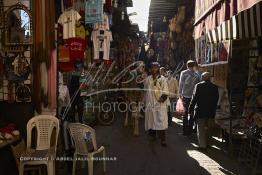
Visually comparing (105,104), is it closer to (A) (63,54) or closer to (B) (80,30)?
(B) (80,30)

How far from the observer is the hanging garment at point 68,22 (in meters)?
8.57

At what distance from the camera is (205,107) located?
34.1 ft

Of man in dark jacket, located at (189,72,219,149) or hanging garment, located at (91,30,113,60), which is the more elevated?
hanging garment, located at (91,30,113,60)

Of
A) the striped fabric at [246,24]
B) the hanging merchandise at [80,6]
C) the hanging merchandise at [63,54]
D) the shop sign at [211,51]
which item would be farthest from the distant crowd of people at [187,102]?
the hanging merchandise at [63,54]

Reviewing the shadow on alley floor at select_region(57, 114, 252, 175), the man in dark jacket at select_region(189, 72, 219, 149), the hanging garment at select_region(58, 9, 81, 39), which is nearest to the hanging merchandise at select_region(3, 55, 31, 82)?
the hanging garment at select_region(58, 9, 81, 39)

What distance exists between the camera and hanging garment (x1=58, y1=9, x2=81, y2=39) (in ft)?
28.1

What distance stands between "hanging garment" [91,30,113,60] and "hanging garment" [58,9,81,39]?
270 cm

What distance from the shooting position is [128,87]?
45.9 feet

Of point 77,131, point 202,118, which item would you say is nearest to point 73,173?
point 77,131

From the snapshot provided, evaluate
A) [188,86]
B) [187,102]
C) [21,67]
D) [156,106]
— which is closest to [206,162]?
[156,106]

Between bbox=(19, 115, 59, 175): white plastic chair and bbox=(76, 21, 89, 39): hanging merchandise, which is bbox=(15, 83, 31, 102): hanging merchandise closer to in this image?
bbox=(19, 115, 59, 175): white plastic chair

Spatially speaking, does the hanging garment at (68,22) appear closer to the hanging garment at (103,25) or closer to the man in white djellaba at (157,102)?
the hanging garment at (103,25)

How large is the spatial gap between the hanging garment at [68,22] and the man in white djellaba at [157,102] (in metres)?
3.38

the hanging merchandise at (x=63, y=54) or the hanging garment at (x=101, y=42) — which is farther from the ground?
the hanging garment at (x=101, y=42)
